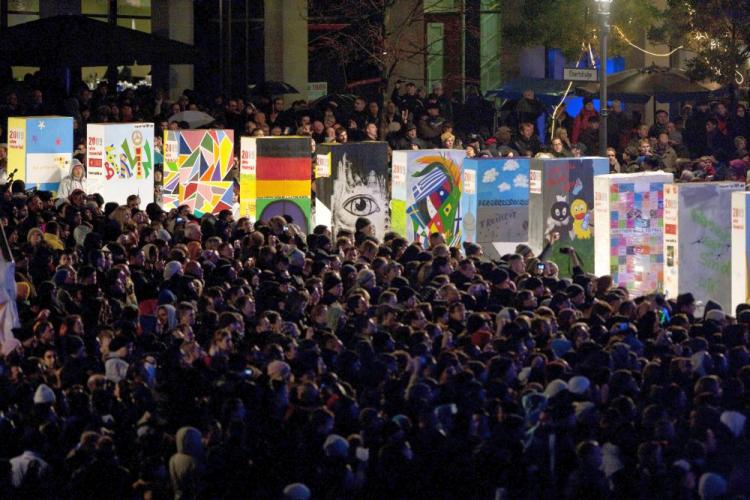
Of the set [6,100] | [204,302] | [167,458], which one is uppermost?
[6,100]

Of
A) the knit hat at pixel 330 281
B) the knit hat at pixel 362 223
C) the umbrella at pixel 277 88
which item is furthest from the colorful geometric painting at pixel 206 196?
the umbrella at pixel 277 88

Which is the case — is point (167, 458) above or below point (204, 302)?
below

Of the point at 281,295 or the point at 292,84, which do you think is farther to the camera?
the point at 292,84

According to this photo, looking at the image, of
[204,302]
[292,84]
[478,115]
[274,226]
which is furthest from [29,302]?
[292,84]

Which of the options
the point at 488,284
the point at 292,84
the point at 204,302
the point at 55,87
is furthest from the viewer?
the point at 292,84

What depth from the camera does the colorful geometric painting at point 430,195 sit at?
74.0 feet

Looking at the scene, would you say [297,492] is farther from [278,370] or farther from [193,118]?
[193,118]

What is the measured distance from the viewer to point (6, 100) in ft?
93.2

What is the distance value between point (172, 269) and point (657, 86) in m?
17.9

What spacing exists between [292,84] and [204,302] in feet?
71.0

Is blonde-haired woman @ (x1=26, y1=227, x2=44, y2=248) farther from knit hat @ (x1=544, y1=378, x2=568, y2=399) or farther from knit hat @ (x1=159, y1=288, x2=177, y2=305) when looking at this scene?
knit hat @ (x1=544, y1=378, x2=568, y2=399)

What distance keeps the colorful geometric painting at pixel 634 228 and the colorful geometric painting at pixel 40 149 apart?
772 cm

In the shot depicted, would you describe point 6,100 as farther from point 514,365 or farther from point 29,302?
point 514,365

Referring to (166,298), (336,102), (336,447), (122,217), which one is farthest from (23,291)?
(336,102)
